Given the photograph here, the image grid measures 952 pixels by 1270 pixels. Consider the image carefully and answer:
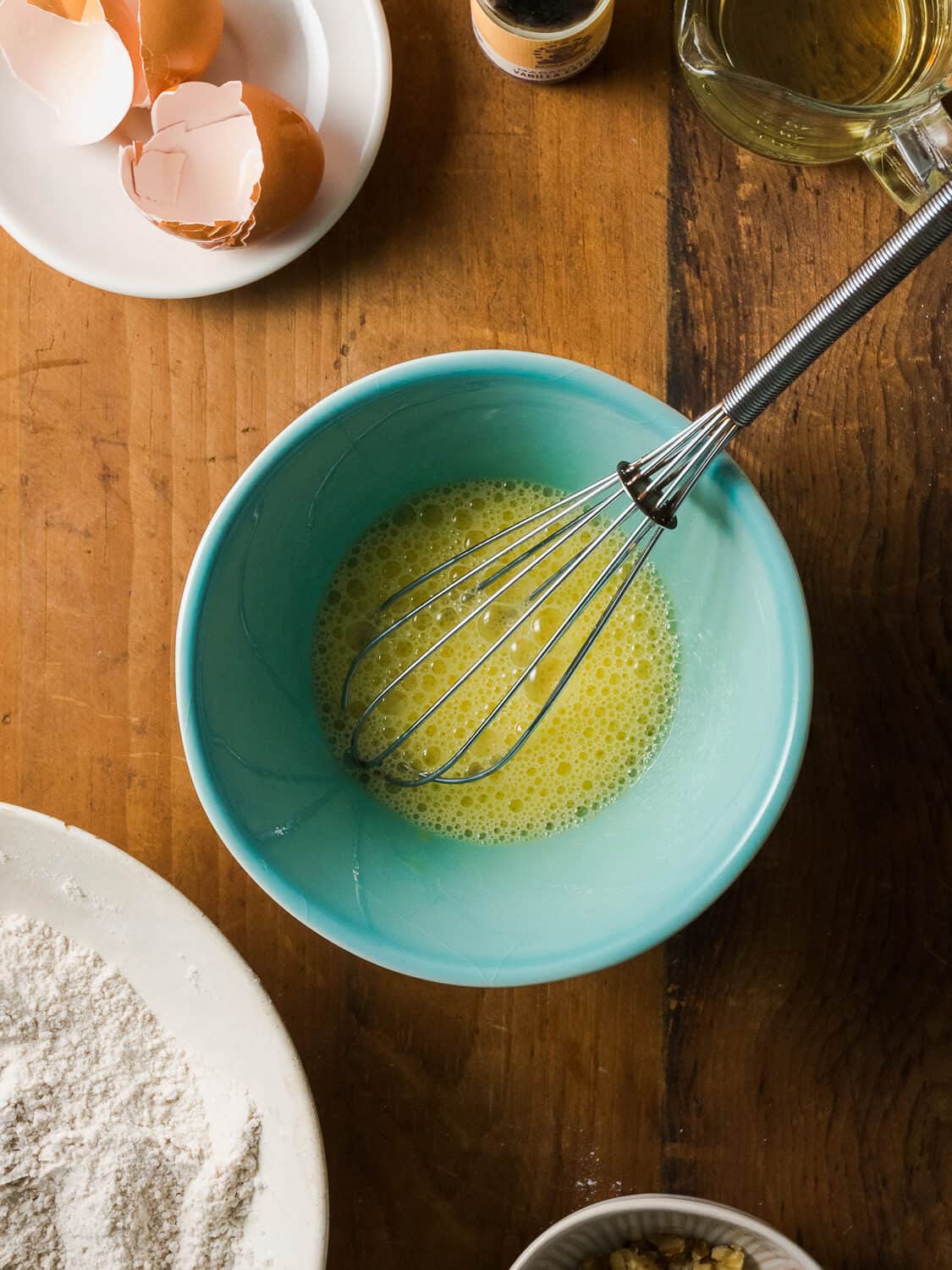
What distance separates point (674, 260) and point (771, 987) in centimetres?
45

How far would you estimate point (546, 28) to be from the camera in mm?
640

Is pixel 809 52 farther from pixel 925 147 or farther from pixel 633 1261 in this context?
pixel 633 1261

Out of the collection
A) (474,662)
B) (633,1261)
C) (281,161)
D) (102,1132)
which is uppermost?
(281,161)

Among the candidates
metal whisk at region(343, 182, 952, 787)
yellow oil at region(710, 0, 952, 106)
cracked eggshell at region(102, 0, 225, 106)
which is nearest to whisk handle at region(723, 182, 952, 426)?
metal whisk at region(343, 182, 952, 787)

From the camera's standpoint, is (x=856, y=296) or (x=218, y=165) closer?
(x=856, y=296)

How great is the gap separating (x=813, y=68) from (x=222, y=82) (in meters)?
0.37

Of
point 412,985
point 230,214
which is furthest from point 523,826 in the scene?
point 230,214

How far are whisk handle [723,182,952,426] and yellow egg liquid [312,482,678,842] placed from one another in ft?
0.54

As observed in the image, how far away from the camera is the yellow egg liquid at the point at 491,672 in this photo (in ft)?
2.08

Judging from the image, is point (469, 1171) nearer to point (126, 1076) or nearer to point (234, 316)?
point (126, 1076)

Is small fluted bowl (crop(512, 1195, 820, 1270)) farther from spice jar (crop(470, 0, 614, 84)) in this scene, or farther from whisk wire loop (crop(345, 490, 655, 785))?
spice jar (crop(470, 0, 614, 84))

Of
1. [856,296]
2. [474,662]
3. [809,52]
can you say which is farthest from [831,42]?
[474,662]

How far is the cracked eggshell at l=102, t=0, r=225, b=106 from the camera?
25.6 inches

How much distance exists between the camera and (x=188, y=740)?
54cm
